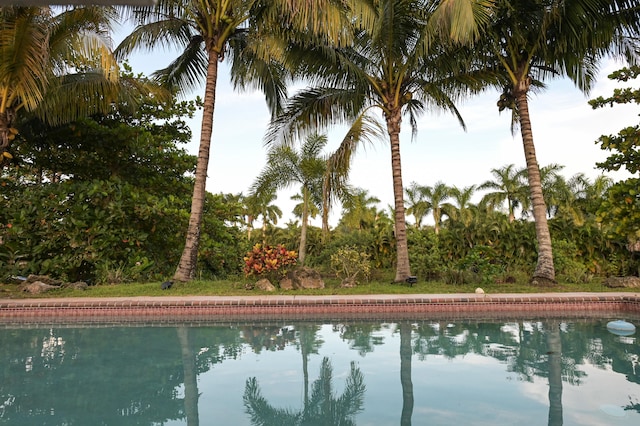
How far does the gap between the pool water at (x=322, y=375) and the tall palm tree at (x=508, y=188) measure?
22463 mm

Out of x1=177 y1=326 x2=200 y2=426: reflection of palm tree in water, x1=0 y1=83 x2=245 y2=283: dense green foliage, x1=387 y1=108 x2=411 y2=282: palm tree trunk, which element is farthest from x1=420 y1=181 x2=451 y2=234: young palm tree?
x1=177 y1=326 x2=200 y2=426: reflection of palm tree in water

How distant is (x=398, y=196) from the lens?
35.3 ft

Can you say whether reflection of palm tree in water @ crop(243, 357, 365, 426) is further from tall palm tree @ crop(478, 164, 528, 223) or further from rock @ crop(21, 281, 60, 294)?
tall palm tree @ crop(478, 164, 528, 223)

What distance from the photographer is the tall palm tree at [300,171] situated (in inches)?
675

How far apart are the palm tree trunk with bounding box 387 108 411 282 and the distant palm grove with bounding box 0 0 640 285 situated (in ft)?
0.17

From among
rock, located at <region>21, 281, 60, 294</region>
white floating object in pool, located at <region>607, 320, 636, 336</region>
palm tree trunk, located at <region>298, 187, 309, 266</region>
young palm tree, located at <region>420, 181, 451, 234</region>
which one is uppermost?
young palm tree, located at <region>420, 181, 451, 234</region>

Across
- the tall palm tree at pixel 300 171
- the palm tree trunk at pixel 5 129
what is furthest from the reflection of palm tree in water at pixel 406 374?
the tall palm tree at pixel 300 171

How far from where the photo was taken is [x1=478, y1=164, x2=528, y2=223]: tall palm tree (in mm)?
27719

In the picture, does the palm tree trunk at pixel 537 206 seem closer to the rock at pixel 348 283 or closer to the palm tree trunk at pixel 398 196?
the palm tree trunk at pixel 398 196

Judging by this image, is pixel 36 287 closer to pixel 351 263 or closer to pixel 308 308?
pixel 308 308

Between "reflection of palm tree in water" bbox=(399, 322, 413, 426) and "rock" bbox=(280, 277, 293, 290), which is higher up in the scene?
"rock" bbox=(280, 277, 293, 290)

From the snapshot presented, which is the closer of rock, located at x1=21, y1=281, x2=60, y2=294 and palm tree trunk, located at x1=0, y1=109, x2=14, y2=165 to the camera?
palm tree trunk, located at x1=0, y1=109, x2=14, y2=165

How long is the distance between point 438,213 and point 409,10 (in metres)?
22.1

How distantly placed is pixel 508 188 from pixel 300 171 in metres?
16.9
